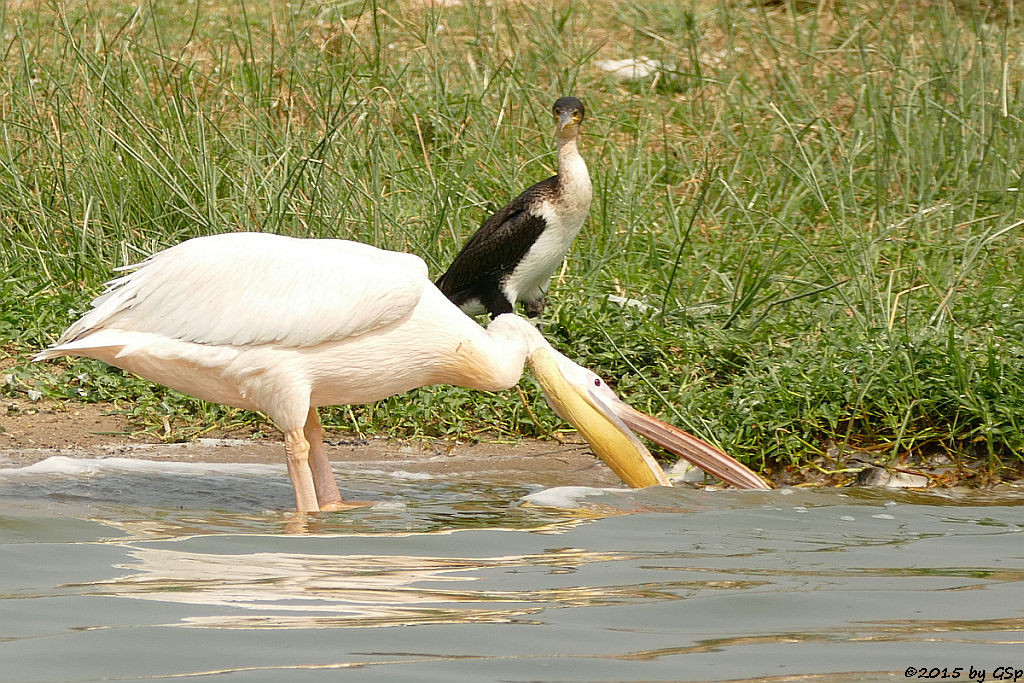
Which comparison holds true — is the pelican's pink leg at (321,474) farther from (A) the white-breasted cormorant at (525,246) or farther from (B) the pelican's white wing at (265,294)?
(A) the white-breasted cormorant at (525,246)

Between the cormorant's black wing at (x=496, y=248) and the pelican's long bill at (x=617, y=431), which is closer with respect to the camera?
the pelican's long bill at (x=617, y=431)

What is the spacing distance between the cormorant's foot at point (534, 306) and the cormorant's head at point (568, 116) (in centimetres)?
68

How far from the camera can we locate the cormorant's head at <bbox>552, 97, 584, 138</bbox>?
18.6ft

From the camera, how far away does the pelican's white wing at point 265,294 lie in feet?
12.8

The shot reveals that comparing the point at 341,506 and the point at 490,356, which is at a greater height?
the point at 490,356

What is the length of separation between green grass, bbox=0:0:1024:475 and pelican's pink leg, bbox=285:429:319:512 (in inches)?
45.6

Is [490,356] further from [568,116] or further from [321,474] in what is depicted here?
[568,116]

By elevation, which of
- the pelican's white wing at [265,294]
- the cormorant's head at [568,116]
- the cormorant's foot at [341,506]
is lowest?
the cormorant's foot at [341,506]

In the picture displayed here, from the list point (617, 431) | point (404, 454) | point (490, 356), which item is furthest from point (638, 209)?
point (490, 356)

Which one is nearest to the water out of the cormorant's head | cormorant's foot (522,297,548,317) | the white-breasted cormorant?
the white-breasted cormorant

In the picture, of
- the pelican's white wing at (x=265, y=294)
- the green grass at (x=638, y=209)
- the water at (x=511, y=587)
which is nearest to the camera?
the water at (x=511, y=587)

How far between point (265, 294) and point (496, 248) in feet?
5.29

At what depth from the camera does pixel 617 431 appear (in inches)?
168

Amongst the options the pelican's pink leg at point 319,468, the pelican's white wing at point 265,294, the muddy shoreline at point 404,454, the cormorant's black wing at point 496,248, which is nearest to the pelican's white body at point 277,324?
the pelican's white wing at point 265,294
